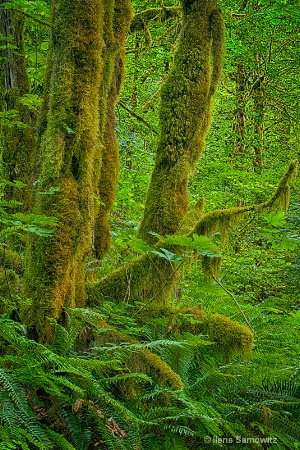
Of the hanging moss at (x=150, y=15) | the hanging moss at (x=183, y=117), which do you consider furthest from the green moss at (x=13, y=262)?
the hanging moss at (x=150, y=15)

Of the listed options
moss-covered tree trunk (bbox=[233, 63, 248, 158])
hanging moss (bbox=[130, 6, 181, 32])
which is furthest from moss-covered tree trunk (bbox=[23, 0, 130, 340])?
moss-covered tree trunk (bbox=[233, 63, 248, 158])

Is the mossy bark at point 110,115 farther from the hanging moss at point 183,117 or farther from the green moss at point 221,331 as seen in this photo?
the green moss at point 221,331

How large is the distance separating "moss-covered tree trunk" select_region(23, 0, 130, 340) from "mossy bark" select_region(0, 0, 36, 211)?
5.75 ft

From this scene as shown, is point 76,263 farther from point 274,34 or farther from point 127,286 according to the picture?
point 274,34

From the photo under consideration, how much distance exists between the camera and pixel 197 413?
113 inches

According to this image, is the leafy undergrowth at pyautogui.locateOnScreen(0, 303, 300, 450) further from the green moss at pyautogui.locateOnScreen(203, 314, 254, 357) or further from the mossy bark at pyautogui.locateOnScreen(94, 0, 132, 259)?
the mossy bark at pyautogui.locateOnScreen(94, 0, 132, 259)

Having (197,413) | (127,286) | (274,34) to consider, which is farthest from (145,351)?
(274,34)

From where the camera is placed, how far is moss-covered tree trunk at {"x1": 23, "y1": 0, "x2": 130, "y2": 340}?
141 inches

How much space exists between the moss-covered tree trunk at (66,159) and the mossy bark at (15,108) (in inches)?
68.9

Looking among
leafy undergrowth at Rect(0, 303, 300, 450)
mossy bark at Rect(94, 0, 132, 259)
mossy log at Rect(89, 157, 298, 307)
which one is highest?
mossy bark at Rect(94, 0, 132, 259)

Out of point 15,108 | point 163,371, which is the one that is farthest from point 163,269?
point 15,108

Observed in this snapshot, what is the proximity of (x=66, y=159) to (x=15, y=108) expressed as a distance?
223cm

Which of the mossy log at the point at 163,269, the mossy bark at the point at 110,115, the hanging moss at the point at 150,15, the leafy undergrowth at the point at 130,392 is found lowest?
the leafy undergrowth at the point at 130,392

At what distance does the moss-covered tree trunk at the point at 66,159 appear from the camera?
11.8 ft
